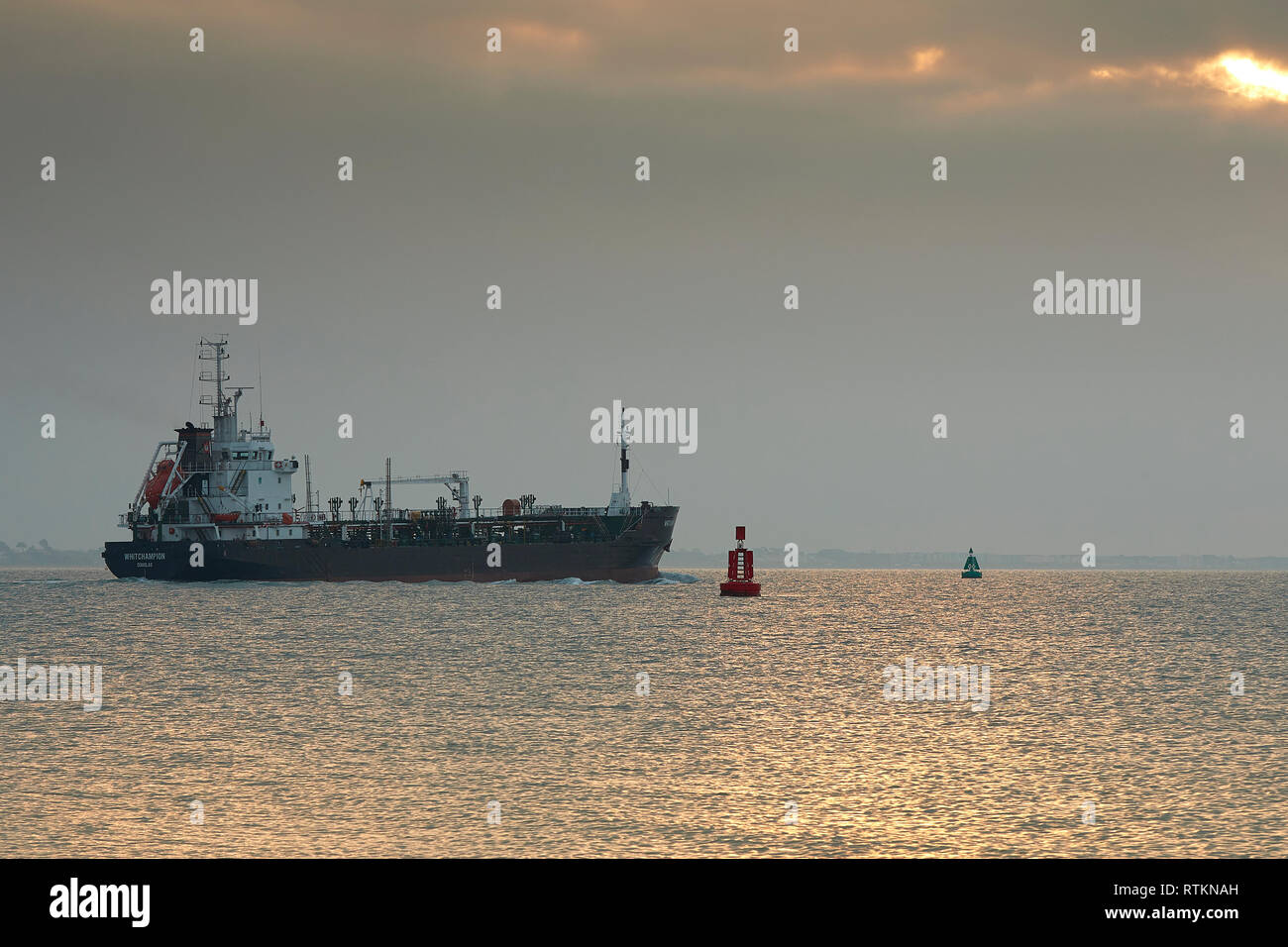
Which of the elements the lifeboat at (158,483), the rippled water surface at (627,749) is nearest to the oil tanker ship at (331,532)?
the lifeboat at (158,483)

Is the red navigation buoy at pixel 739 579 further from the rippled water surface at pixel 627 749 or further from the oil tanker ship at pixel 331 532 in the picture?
the rippled water surface at pixel 627 749

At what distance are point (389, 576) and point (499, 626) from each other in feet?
167

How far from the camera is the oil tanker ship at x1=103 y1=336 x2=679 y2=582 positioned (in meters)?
122

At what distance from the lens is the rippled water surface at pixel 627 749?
23250 millimetres

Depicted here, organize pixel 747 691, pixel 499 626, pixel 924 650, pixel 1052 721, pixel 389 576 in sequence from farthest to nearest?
pixel 389 576
pixel 499 626
pixel 924 650
pixel 747 691
pixel 1052 721

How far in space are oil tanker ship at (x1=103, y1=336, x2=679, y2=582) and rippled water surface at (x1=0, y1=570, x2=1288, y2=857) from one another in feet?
149

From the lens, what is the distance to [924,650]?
70.0 metres

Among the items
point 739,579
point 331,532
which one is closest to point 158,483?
point 331,532

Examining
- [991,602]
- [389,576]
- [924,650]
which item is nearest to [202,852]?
[924,650]

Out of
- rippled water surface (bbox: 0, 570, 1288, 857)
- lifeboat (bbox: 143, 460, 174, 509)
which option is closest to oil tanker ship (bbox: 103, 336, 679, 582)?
lifeboat (bbox: 143, 460, 174, 509)

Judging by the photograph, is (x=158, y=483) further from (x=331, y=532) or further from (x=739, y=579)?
(x=739, y=579)

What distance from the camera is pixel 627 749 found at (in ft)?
A: 110
